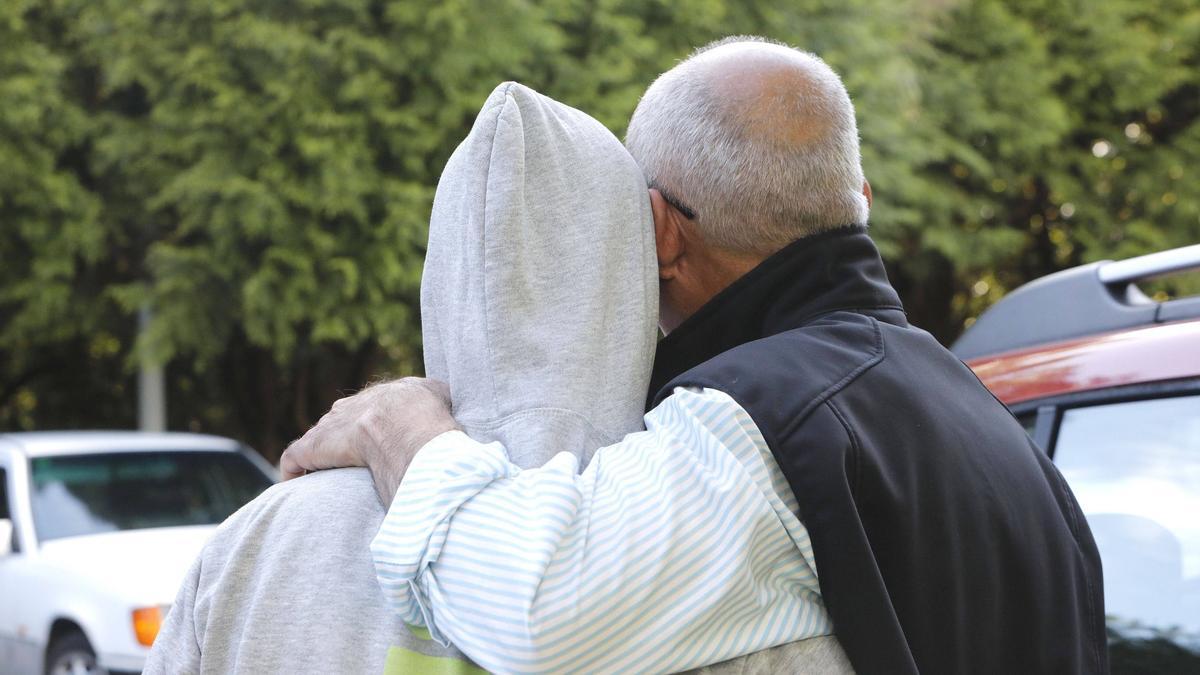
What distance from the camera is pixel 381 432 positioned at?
4.76 feet

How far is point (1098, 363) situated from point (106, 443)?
631 cm

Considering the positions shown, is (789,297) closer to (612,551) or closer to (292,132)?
(612,551)

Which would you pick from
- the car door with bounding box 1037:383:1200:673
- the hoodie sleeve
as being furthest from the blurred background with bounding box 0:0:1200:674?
the hoodie sleeve

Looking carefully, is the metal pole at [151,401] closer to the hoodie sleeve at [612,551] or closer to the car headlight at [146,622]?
the car headlight at [146,622]

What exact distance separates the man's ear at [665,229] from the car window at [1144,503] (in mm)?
1096

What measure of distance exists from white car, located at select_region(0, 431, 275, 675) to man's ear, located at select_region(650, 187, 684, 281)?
5027 mm

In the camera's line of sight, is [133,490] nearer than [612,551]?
No

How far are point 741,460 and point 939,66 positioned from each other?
12.8m

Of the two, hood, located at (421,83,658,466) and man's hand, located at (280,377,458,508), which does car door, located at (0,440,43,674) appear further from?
hood, located at (421,83,658,466)

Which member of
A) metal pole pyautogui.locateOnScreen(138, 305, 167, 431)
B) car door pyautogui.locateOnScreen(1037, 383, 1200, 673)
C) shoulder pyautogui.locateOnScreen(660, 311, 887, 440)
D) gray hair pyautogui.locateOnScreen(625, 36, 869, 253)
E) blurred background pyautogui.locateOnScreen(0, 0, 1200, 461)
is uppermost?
gray hair pyautogui.locateOnScreen(625, 36, 869, 253)

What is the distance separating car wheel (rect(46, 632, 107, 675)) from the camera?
6227 millimetres

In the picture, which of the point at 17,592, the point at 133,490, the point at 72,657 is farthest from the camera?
the point at 133,490

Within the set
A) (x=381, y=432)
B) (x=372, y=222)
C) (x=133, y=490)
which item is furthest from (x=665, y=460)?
(x=372, y=222)

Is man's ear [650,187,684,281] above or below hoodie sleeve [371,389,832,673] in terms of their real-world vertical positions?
above
